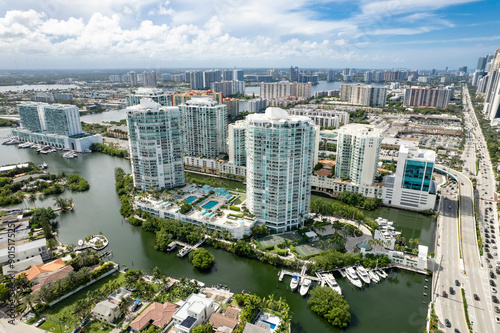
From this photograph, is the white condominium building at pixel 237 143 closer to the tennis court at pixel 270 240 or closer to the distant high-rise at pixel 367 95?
the tennis court at pixel 270 240

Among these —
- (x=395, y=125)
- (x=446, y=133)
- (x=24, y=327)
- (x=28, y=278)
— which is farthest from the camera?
(x=395, y=125)

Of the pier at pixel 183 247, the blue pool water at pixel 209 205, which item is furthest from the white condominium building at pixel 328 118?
the pier at pixel 183 247

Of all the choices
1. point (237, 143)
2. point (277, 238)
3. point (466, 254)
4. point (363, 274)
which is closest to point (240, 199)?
point (277, 238)

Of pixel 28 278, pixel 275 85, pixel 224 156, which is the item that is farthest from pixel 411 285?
pixel 275 85

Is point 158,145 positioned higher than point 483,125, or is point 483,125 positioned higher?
point 158,145

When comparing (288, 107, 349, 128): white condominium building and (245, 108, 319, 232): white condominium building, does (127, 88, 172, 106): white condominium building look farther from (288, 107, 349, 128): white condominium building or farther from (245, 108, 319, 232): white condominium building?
(288, 107, 349, 128): white condominium building

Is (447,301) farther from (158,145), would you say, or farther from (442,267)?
(158,145)

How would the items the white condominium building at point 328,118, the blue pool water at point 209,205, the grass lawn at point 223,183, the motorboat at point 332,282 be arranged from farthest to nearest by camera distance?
1. the white condominium building at point 328,118
2. the grass lawn at point 223,183
3. the blue pool water at point 209,205
4. the motorboat at point 332,282
